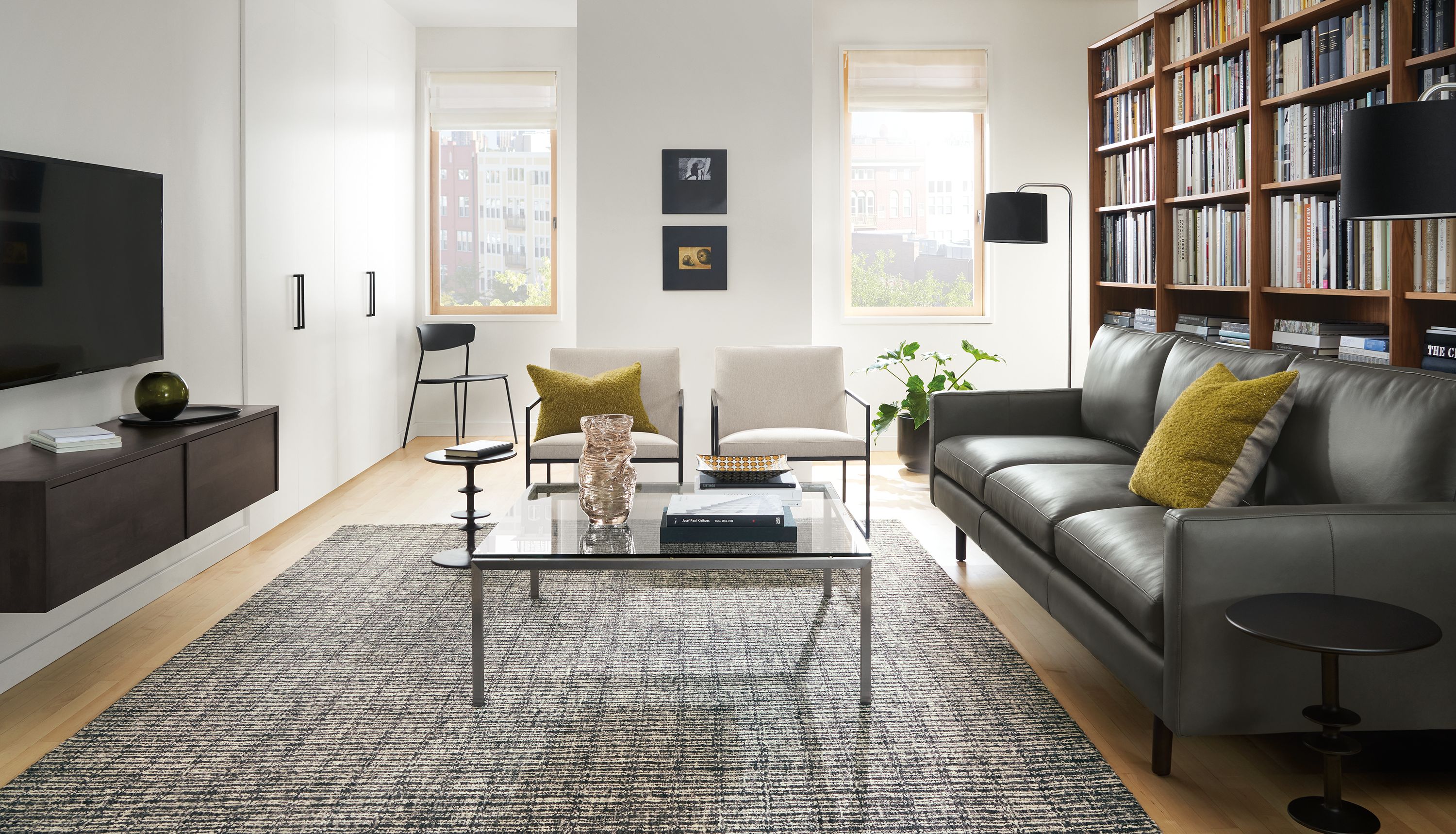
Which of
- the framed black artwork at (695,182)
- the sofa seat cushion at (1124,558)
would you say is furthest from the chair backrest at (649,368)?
the sofa seat cushion at (1124,558)

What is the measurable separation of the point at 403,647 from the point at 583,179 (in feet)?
10.1

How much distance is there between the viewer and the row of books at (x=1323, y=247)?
11.8 feet

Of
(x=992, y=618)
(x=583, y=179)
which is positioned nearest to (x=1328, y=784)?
(x=992, y=618)

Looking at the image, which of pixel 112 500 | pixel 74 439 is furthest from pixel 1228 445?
pixel 74 439

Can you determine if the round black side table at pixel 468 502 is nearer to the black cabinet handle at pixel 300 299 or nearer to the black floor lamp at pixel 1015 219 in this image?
the black cabinet handle at pixel 300 299

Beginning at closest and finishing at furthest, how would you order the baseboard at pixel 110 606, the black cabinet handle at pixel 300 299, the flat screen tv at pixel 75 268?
the flat screen tv at pixel 75 268 < the baseboard at pixel 110 606 < the black cabinet handle at pixel 300 299

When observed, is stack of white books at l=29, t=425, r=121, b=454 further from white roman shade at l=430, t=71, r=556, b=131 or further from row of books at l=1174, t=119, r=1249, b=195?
white roman shade at l=430, t=71, r=556, b=131

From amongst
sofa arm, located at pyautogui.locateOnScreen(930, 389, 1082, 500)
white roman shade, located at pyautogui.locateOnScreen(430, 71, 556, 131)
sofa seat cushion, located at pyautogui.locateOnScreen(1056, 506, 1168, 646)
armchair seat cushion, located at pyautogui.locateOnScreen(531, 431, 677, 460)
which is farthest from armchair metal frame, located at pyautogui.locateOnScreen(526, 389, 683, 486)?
white roman shade, located at pyautogui.locateOnScreen(430, 71, 556, 131)

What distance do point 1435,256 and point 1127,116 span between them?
2.30 metres

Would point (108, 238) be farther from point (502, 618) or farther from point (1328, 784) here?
point (1328, 784)

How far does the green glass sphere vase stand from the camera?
3459 mm

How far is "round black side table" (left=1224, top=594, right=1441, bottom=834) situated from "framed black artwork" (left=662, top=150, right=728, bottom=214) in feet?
13.0

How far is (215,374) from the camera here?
424 centimetres

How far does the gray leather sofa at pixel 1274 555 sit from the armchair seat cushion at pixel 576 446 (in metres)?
1.68
